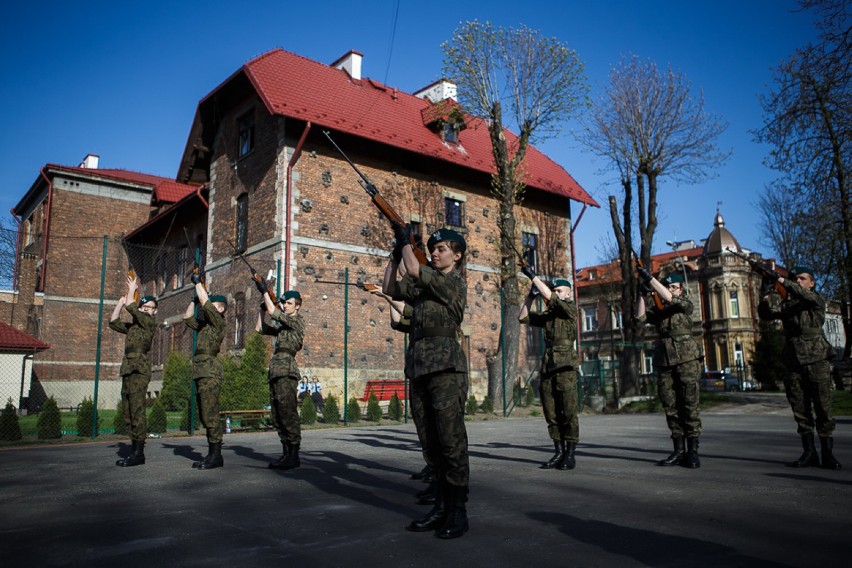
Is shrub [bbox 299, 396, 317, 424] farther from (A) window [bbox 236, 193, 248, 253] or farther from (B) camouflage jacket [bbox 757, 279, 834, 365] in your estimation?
(B) camouflage jacket [bbox 757, 279, 834, 365]

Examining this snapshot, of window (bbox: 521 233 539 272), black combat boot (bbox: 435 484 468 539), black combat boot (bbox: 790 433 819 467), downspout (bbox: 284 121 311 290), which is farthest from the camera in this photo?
window (bbox: 521 233 539 272)

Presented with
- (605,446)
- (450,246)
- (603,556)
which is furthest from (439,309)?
(605,446)

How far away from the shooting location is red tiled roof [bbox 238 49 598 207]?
21016mm

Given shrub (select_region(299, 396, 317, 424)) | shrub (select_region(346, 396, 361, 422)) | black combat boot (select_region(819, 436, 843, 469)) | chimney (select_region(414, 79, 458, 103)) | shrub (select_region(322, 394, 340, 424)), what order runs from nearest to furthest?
1. black combat boot (select_region(819, 436, 843, 469))
2. shrub (select_region(299, 396, 317, 424))
3. shrub (select_region(322, 394, 340, 424))
4. shrub (select_region(346, 396, 361, 422))
5. chimney (select_region(414, 79, 458, 103))

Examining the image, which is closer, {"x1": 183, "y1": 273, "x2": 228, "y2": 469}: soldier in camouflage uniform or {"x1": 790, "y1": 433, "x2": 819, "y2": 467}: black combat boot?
{"x1": 790, "y1": 433, "x2": 819, "y2": 467}: black combat boot

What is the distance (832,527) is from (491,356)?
20.8 m

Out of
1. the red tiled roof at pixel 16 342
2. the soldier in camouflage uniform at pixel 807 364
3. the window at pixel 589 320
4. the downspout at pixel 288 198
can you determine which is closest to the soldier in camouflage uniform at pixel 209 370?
the soldier in camouflage uniform at pixel 807 364

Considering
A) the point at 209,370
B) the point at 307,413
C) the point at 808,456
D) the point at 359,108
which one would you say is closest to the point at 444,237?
the point at 209,370

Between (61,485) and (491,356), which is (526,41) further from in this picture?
(61,485)

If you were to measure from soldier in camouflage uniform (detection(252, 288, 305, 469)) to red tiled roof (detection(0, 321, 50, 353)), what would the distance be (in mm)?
19864

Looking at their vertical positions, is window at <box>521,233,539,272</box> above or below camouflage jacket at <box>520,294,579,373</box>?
above

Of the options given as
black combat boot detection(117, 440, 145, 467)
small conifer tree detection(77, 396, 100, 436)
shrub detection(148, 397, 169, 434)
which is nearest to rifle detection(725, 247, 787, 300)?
black combat boot detection(117, 440, 145, 467)

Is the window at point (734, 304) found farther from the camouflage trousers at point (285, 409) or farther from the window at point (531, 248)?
the camouflage trousers at point (285, 409)

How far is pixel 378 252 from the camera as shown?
22.6m
